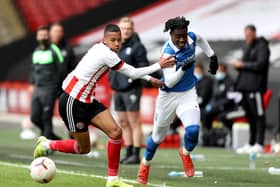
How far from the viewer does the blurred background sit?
1014 inches

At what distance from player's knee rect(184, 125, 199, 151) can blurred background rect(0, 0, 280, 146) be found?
9.88m

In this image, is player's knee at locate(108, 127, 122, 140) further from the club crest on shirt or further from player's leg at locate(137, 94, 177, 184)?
the club crest on shirt

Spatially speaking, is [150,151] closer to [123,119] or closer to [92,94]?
[92,94]

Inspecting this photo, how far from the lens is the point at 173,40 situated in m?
13.6

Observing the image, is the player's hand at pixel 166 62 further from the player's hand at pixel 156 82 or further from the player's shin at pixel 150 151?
the player's shin at pixel 150 151

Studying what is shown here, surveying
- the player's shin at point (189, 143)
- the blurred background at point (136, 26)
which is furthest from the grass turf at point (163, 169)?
the blurred background at point (136, 26)

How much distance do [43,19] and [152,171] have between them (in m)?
17.6

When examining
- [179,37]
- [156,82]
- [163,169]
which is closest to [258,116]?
[163,169]

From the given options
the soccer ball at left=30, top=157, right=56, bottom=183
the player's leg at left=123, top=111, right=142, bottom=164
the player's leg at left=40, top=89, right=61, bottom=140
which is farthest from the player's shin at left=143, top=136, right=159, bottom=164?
the player's leg at left=40, top=89, right=61, bottom=140

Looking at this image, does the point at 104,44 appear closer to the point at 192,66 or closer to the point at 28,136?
the point at 192,66

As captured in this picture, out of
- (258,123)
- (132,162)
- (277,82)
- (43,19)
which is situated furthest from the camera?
(43,19)

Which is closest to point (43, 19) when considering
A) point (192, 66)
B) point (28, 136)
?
point (28, 136)

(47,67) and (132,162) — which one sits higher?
(47,67)

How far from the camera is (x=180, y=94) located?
1384 cm
